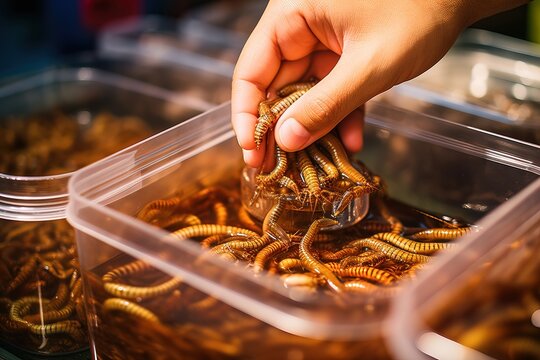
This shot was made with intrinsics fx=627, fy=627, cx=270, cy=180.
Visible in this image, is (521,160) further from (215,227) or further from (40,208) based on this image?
(40,208)

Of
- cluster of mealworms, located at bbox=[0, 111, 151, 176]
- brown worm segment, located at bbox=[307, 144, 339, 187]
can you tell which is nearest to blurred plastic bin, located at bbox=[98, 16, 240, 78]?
cluster of mealworms, located at bbox=[0, 111, 151, 176]

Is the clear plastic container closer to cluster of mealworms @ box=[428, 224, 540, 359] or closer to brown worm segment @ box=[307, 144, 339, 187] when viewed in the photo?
cluster of mealworms @ box=[428, 224, 540, 359]

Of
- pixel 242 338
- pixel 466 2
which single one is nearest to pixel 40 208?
pixel 242 338

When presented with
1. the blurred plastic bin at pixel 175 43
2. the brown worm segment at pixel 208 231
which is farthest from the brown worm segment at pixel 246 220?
the blurred plastic bin at pixel 175 43

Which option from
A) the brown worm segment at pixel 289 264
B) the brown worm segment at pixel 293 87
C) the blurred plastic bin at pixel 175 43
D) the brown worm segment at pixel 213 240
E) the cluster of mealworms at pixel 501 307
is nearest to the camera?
the cluster of mealworms at pixel 501 307

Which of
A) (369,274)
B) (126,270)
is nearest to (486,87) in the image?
(369,274)

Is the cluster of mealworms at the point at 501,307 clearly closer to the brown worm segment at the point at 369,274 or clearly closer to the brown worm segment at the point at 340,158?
the brown worm segment at the point at 369,274
